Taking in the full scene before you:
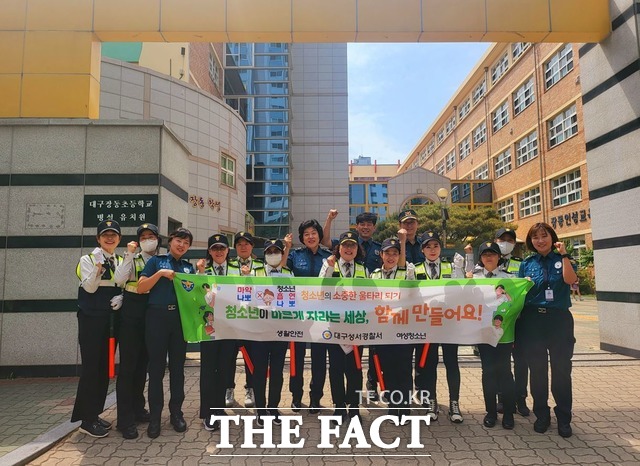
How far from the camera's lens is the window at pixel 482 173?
38.6 m

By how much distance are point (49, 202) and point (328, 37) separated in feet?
17.0

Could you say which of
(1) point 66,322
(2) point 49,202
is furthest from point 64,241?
(1) point 66,322

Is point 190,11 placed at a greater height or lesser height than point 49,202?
greater

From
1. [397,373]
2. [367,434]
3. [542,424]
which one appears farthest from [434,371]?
[542,424]

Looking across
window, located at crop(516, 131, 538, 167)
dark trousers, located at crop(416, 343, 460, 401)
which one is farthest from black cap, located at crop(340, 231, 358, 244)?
window, located at crop(516, 131, 538, 167)

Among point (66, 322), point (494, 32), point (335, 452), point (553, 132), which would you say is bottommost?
point (335, 452)

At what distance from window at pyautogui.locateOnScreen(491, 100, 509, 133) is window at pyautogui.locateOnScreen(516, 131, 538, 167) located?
3.08 meters

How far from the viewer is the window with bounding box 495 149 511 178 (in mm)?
34597

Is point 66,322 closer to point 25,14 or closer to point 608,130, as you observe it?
point 25,14

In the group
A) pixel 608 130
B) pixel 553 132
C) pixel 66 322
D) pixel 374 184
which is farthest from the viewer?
pixel 374 184

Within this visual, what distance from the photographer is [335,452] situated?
3.87 m

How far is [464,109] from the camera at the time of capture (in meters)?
44.9

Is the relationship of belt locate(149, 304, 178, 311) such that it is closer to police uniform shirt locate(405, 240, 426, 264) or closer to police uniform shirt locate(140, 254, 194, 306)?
police uniform shirt locate(140, 254, 194, 306)

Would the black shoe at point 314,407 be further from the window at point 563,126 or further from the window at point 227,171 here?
the window at point 563,126
